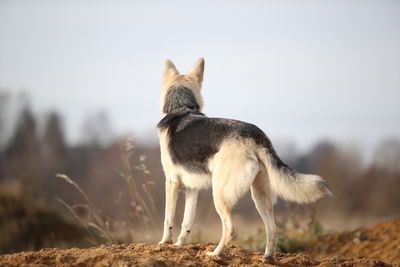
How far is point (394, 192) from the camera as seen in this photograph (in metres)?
22.5

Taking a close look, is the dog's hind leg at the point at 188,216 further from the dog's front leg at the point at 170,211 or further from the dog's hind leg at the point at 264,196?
the dog's hind leg at the point at 264,196

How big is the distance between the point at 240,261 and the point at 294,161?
24.0 meters

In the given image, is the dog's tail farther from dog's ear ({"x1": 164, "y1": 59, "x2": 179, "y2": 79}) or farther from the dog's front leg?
dog's ear ({"x1": 164, "y1": 59, "x2": 179, "y2": 79})

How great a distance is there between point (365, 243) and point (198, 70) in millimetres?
4416

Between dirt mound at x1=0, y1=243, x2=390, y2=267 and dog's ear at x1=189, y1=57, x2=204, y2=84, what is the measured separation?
2867mm

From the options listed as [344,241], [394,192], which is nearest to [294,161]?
[394,192]

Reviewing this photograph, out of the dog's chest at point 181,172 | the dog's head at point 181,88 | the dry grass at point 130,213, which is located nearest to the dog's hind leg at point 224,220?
the dog's chest at point 181,172

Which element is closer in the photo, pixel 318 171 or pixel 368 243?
pixel 368 243

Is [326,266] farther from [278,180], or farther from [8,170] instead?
[8,170]

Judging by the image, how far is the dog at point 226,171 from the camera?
5496 millimetres

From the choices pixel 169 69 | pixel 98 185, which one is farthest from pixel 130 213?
pixel 98 185

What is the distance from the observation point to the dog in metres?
5.50

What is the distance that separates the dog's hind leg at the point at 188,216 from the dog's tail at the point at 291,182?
1556mm

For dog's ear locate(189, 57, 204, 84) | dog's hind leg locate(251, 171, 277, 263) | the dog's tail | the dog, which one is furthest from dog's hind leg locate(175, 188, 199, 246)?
dog's ear locate(189, 57, 204, 84)
